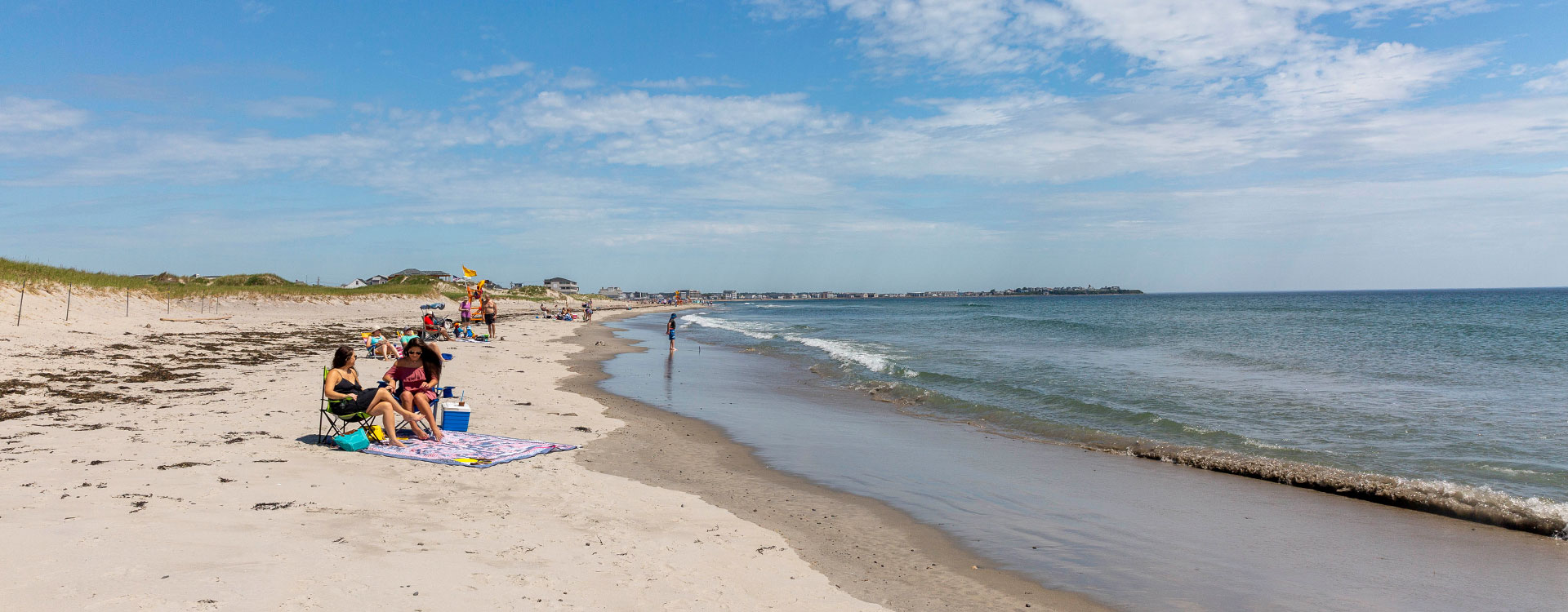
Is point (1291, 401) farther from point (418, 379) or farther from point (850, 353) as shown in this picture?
point (418, 379)

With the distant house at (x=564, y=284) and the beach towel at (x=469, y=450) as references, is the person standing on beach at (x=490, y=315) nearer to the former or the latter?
the beach towel at (x=469, y=450)

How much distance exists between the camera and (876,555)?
235 inches

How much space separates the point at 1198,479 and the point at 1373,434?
A: 4.71 metres

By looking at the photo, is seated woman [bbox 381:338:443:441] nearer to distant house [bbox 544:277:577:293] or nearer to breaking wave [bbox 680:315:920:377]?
breaking wave [bbox 680:315:920:377]

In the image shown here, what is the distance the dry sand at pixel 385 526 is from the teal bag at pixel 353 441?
0.30 ft

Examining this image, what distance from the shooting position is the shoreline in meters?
5.25

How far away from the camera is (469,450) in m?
8.26

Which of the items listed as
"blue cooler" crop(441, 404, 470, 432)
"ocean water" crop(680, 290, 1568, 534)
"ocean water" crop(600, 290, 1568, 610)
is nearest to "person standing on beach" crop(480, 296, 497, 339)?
"ocean water" crop(600, 290, 1568, 610)

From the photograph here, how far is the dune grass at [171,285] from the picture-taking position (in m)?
21.1

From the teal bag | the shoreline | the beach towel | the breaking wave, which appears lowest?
the shoreline

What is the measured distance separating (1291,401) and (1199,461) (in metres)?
6.92

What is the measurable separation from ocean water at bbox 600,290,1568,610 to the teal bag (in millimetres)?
4695

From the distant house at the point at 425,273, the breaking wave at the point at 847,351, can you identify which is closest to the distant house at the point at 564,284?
the distant house at the point at 425,273

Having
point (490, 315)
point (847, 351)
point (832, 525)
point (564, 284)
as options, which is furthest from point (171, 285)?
point (564, 284)
